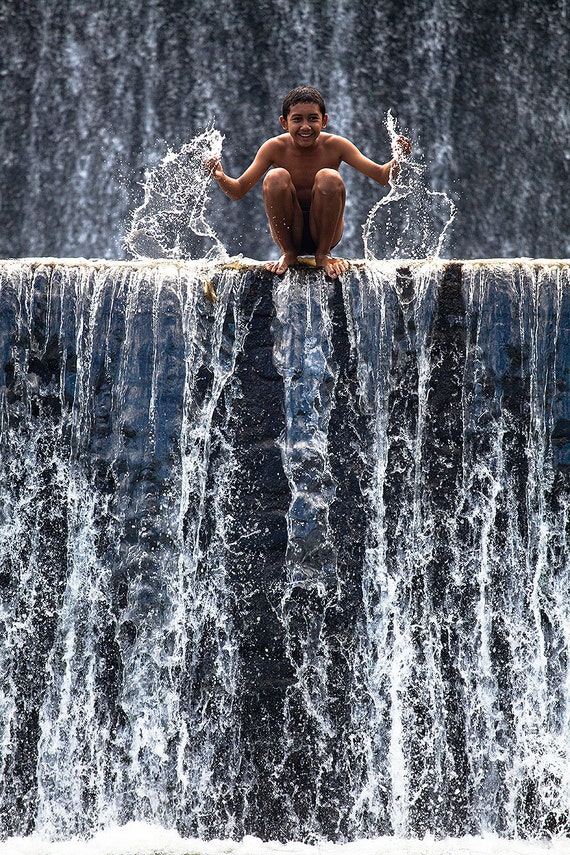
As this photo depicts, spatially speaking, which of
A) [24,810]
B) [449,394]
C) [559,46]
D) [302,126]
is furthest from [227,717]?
[559,46]

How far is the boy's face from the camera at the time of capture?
4.41m

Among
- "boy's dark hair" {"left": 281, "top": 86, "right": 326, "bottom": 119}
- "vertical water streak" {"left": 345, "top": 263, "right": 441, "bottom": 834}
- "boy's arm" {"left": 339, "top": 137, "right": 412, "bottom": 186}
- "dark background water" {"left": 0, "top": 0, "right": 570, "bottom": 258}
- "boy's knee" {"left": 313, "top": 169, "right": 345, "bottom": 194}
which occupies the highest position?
"dark background water" {"left": 0, "top": 0, "right": 570, "bottom": 258}

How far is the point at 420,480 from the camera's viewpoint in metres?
4.18

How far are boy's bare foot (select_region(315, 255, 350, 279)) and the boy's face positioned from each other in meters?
0.50

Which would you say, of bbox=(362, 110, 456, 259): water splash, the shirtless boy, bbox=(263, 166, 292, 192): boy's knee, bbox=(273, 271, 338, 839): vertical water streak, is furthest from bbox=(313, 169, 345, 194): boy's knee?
bbox=(362, 110, 456, 259): water splash

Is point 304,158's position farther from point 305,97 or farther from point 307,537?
point 307,537

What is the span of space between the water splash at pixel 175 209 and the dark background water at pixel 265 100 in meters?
0.12

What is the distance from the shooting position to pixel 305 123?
14.5 ft

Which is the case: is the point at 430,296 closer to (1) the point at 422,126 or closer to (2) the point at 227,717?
(2) the point at 227,717

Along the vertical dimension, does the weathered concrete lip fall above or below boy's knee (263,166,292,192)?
below

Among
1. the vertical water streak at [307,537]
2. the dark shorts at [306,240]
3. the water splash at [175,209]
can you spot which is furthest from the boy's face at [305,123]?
the water splash at [175,209]

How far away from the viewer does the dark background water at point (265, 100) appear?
7.70 metres

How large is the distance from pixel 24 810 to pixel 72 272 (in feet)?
6.54

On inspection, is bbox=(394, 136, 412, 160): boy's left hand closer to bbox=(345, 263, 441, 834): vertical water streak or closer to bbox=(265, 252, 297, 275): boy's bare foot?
bbox=(345, 263, 441, 834): vertical water streak
